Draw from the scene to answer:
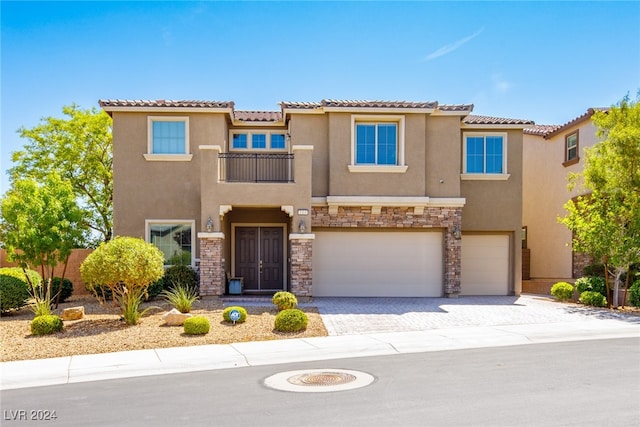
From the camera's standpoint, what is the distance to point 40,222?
50.0ft

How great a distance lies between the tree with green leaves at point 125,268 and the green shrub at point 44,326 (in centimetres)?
120

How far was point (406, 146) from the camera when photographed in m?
18.2

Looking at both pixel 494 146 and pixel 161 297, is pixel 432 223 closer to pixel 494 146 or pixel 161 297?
pixel 494 146

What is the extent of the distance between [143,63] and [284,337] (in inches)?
390

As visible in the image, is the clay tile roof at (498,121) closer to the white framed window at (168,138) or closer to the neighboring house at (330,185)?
the neighboring house at (330,185)

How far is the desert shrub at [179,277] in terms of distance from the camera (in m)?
17.2

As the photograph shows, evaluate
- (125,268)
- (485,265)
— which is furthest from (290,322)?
(485,265)

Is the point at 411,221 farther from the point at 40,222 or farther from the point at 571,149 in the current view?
the point at 40,222

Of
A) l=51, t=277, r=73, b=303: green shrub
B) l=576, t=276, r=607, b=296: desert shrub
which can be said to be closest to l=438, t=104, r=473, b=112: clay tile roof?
l=576, t=276, r=607, b=296: desert shrub

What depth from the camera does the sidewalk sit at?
925 centimetres

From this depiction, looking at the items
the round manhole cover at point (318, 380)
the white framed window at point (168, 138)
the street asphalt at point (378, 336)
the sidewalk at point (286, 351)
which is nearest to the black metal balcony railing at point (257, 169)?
the white framed window at point (168, 138)

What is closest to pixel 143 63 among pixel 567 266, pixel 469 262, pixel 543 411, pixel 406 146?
pixel 406 146

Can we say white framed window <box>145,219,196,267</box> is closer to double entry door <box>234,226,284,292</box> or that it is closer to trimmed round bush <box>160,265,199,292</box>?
trimmed round bush <box>160,265,199,292</box>

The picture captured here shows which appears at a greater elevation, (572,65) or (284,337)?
(572,65)
